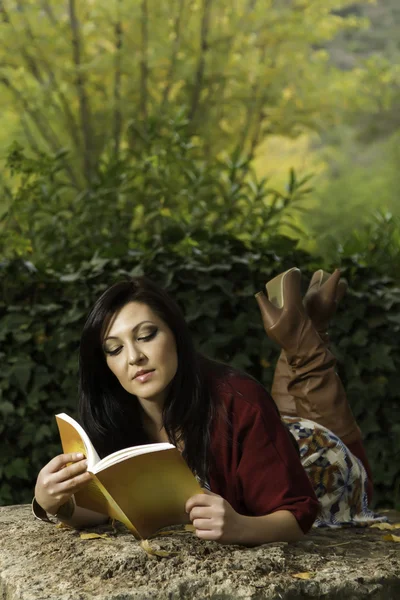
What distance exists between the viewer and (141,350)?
1.83 m

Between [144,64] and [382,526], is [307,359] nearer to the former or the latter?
[382,526]

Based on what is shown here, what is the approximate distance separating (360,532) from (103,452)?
79cm

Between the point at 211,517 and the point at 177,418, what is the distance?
34cm

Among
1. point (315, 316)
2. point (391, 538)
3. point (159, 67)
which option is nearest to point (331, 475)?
point (391, 538)

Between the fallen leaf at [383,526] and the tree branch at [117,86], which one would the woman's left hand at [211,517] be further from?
the tree branch at [117,86]

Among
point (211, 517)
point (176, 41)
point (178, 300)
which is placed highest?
point (176, 41)

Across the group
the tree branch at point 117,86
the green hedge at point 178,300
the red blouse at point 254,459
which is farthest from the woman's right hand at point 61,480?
the tree branch at point 117,86

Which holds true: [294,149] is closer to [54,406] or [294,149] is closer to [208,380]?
[54,406]

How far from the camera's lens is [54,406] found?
11.0 feet

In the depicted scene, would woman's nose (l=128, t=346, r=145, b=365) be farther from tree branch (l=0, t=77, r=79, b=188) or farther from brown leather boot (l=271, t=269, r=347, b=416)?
tree branch (l=0, t=77, r=79, b=188)

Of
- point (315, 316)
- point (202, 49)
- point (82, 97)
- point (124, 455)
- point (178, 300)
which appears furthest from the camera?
point (82, 97)

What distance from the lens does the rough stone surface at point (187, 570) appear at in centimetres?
148

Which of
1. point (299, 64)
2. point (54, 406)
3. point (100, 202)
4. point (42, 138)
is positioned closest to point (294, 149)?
point (299, 64)

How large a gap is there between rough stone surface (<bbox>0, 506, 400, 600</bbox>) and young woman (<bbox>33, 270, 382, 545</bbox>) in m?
0.08
